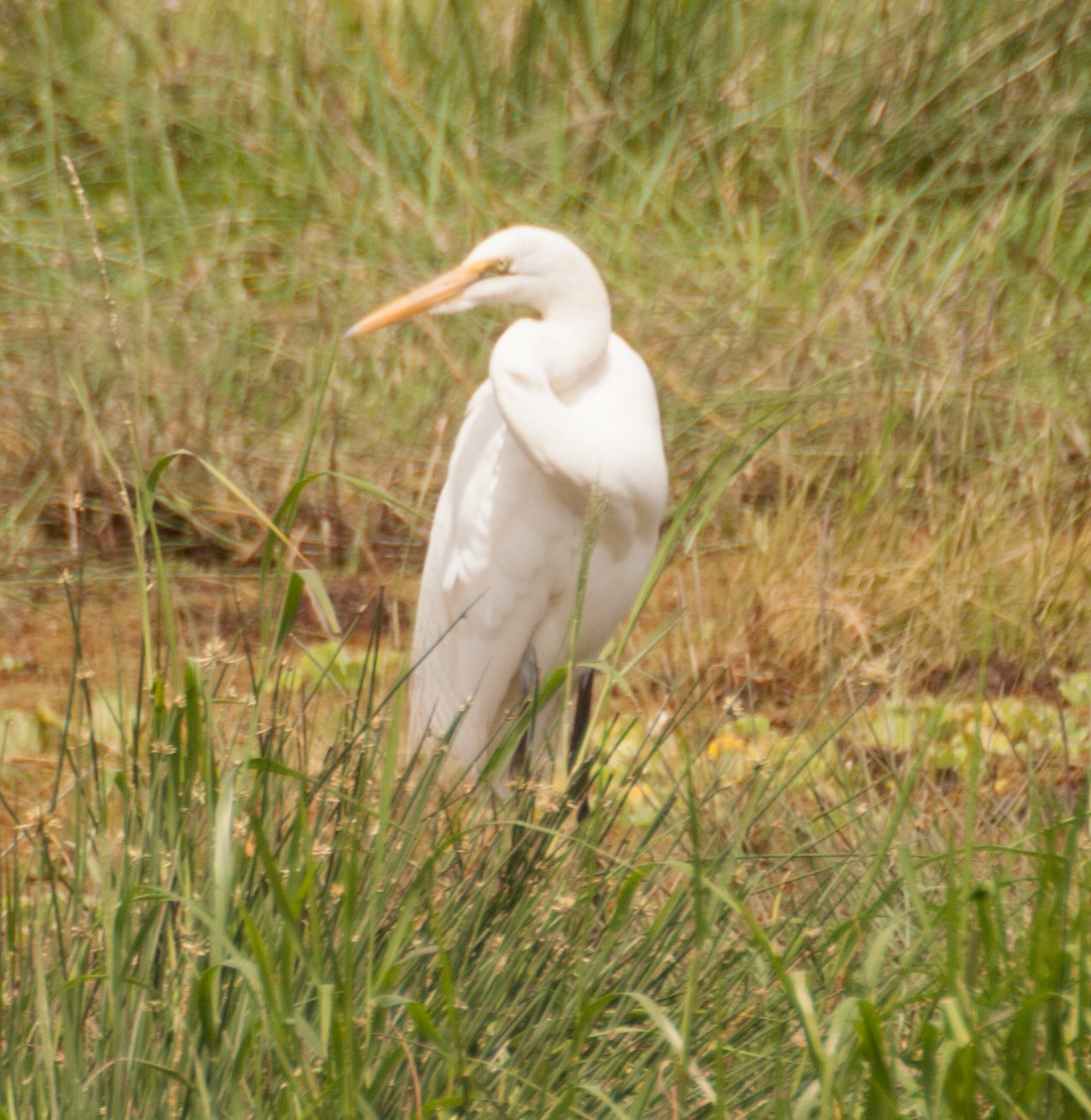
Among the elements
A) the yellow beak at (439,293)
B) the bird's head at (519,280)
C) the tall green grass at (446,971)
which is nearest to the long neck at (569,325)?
the bird's head at (519,280)

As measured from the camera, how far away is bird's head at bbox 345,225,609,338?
8.38 feet

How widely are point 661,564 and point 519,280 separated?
1103 millimetres

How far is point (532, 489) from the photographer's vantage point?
2750mm

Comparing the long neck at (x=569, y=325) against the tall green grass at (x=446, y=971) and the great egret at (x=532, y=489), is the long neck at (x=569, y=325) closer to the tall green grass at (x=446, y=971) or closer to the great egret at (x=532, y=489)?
the great egret at (x=532, y=489)

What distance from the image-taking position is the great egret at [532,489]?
8.37ft

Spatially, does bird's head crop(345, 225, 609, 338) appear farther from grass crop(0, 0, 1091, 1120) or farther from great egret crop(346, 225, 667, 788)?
grass crop(0, 0, 1091, 1120)

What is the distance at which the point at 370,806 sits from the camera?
63.1 inches

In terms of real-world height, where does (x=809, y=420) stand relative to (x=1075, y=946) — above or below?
below

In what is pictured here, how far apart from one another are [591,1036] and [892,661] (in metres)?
1.68

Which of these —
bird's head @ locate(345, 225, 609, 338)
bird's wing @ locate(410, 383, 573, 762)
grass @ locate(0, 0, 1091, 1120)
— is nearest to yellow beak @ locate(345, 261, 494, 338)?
bird's head @ locate(345, 225, 609, 338)

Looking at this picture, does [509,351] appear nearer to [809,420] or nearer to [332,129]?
[809,420]

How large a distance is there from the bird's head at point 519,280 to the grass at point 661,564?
0.47 meters

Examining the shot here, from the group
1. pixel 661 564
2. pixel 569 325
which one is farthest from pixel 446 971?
pixel 569 325

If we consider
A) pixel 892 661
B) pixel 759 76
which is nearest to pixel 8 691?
pixel 892 661
